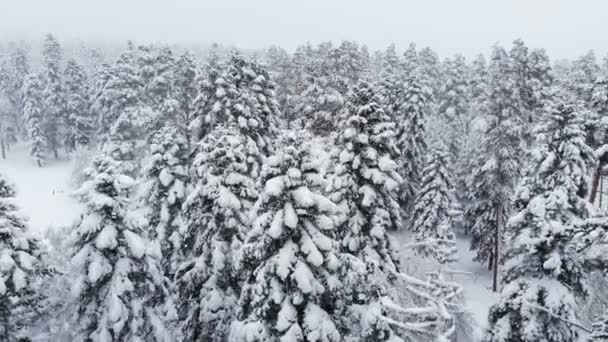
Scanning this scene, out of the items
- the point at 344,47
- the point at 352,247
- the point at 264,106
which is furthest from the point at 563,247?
the point at 344,47

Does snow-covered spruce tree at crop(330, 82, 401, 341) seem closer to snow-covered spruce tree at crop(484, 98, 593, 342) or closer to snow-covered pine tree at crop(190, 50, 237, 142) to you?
snow-covered spruce tree at crop(484, 98, 593, 342)

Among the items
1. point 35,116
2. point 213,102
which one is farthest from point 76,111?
point 213,102

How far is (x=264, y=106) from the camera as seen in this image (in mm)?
27703

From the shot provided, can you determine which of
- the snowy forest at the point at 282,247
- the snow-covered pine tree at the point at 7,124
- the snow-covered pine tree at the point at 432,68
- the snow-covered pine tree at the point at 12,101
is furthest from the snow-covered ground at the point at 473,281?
the snow-covered pine tree at the point at 12,101

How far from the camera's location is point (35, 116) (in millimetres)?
60125

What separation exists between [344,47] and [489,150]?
590 inches

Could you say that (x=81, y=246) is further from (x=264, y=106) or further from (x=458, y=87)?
(x=458, y=87)

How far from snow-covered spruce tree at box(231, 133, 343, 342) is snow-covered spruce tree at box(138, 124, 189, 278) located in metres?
7.60

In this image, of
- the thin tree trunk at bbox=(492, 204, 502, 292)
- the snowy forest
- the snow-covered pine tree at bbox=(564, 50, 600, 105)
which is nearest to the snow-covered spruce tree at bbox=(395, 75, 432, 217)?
the thin tree trunk at bbox=(492, 204, 502, 292)

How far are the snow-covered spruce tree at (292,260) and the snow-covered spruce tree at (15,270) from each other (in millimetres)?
7181

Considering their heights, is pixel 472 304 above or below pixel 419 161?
below

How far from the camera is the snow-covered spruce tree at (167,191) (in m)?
19.8

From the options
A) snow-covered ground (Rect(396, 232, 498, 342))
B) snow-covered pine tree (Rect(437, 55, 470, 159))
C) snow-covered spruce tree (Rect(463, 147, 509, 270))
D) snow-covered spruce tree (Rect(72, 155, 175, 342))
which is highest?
snow-covered pine tree (Rect(437, 55, 470, 159))

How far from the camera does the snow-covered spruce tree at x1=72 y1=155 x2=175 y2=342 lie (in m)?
14.5
